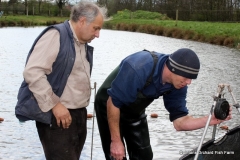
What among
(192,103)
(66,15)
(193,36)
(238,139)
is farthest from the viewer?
(66,15)

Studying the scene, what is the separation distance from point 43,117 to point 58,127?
0.16 meters

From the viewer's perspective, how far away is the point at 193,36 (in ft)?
108

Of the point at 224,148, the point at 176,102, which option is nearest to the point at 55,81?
the point at 176,102

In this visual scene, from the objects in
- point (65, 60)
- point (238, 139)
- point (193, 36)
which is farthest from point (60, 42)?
point (193, 36)

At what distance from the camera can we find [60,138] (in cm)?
414

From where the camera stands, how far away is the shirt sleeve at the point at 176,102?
4.70 meters

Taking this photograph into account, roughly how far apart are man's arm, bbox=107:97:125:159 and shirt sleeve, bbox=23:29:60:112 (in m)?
0.61

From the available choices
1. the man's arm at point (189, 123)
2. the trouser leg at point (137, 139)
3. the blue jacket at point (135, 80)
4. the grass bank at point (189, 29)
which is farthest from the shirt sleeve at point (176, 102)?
the grass bank at point (189, 29)

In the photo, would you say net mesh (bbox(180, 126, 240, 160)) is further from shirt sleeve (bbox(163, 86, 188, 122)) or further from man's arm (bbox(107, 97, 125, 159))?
man's arm (bbox(107, 97, 125, 159))

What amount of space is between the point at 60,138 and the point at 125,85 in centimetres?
63

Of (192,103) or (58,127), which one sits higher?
(58,127)

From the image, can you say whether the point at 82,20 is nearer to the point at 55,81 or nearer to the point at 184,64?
the point at 55,81

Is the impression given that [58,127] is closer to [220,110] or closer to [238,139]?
[220,110]

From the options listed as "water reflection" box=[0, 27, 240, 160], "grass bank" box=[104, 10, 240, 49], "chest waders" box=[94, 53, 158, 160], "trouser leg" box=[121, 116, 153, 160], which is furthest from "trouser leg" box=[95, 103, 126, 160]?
"grass bank" box=[104, 10, 240, 49]
